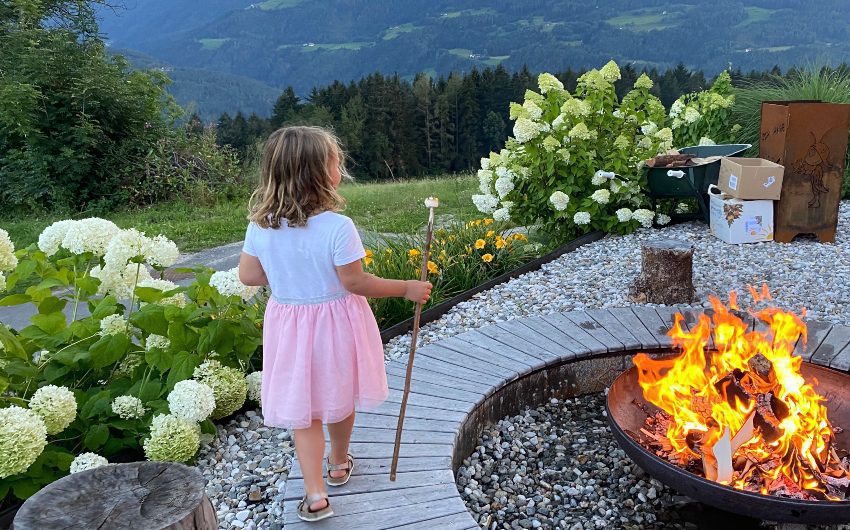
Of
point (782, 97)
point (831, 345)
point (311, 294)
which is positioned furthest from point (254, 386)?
point (782, 97)

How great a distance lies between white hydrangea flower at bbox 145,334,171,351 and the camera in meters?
2.71

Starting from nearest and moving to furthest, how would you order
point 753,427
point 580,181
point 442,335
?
point 753,427 → point 442,335 → point 580,181

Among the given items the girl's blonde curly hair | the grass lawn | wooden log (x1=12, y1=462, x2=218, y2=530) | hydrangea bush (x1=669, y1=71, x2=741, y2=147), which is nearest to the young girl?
the girl's blonde curly hair

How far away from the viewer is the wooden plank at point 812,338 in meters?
2.96

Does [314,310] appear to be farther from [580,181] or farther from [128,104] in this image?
[128,104]

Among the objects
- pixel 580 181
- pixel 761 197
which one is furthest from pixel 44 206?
pixel 761 197

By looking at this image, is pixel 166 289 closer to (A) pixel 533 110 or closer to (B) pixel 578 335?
(B) pixel 578 335

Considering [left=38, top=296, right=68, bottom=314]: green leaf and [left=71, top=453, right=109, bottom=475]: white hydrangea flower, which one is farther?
[left=38, top=296, right=68, bottom=314]: green leaf

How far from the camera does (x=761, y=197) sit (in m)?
5.14

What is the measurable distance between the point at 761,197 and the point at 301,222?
14.4ft

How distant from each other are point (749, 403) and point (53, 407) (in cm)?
233

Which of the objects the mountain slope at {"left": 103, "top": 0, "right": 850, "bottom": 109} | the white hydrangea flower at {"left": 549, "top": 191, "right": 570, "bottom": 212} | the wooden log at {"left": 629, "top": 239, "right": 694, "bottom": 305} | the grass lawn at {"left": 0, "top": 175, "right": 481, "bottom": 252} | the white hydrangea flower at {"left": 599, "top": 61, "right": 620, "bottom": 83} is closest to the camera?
the wooden log at {"left": 629, "top": 239, "right": 694, "bottom": 305}

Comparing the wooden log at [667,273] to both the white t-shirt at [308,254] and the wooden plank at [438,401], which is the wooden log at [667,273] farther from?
the white t-shirt at [308,254]

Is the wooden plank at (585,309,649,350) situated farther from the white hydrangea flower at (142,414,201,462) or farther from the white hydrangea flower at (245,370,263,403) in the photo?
the white hydrangea flower at (142,414,201,462)
